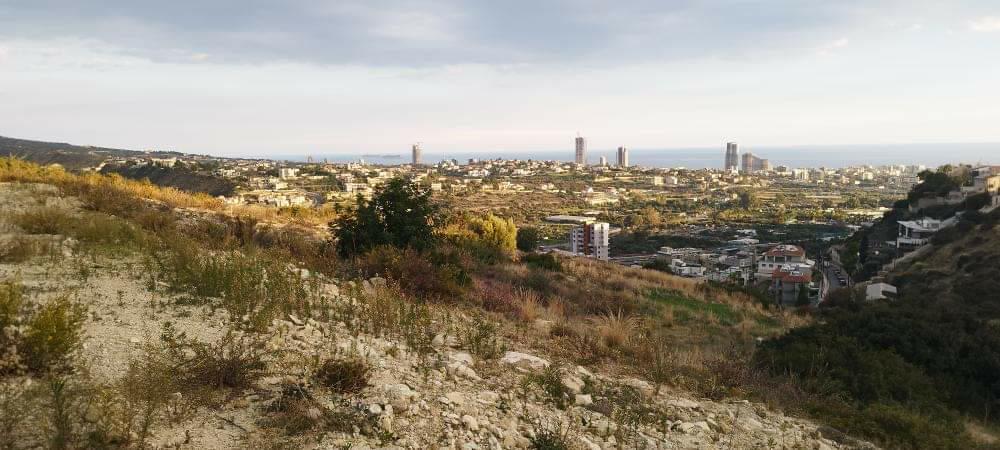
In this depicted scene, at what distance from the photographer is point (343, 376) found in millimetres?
3789

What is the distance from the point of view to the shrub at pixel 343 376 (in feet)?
12.2

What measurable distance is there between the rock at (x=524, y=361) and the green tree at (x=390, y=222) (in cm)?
479

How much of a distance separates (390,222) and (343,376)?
6.76 m

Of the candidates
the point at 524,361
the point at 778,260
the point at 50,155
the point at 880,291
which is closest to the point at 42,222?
the point at 524,361

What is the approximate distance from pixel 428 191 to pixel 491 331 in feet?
20.3

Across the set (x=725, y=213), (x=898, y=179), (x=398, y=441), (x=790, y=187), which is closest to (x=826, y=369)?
(x=398, y=441)

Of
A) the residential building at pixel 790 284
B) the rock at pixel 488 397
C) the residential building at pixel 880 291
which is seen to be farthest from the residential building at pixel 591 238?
the rock at pixel 488 397

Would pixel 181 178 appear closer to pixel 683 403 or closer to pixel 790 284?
pixel 790 284

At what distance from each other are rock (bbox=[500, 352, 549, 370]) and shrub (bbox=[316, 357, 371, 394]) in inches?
59.9

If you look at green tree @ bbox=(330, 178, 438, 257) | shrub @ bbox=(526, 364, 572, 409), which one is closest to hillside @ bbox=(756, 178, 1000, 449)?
shrub @ bbox=(526, 364, 572, 409)

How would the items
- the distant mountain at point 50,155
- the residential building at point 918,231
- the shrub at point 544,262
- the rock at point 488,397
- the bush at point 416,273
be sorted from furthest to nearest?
the distant mountain at point 50,155, the residential building at point 918,231, the shrub at point 544,262, the bush at point 416,273, the rock at point 488,397

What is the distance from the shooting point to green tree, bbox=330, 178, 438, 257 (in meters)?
9.80

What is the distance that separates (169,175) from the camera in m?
45.5

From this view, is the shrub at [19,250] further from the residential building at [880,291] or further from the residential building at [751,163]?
the residential building at [751,163]
